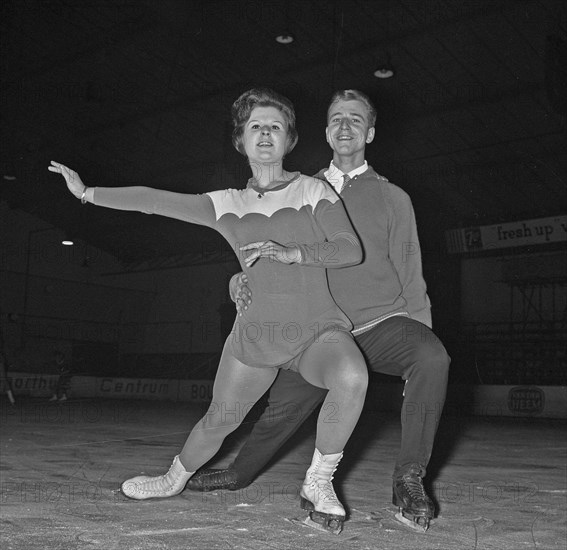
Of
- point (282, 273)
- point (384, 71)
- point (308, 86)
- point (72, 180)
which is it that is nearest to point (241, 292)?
point (282, 273)

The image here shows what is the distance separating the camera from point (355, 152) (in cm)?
285

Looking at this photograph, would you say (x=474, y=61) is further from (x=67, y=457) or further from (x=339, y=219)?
(x=339, y=219)

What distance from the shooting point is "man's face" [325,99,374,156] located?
2799 mm

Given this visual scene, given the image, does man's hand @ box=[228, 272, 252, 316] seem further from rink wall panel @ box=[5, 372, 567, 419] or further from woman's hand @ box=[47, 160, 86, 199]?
rink wall panel @ box=[5, 372, 567, 419]

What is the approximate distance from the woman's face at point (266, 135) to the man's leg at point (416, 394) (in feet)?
2.62

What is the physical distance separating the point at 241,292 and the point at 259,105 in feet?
2.28

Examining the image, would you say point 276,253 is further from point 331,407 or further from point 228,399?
point 228,399

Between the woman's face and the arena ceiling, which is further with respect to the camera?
the arena ceiling

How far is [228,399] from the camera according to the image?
104 inches

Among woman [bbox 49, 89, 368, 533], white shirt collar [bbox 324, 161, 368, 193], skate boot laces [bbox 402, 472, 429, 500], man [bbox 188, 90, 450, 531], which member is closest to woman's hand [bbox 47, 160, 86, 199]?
woman [bbox 49, 89, 368, 533]

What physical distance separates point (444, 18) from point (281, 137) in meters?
10.8

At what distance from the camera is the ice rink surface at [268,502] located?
7.98 feet

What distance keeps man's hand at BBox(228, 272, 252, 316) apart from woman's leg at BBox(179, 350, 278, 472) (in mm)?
226

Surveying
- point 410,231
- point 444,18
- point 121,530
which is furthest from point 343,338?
point 444,18
